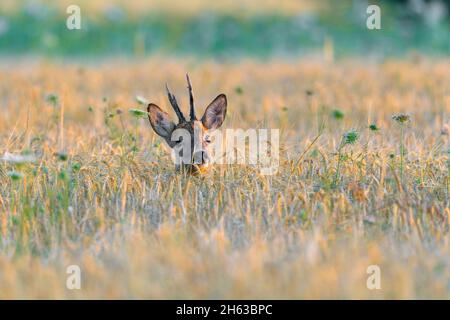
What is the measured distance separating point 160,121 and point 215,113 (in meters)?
0.41

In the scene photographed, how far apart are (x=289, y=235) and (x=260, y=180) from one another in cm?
92

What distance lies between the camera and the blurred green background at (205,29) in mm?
16484

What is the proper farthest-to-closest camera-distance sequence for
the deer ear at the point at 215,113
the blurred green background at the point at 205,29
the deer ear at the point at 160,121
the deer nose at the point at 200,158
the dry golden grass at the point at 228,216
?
the blurred green background at the point at 205,29 → the deer ear at the point at 215,113 → the deer ear at the point at 160,121 → the deer nose at the point at 200,158 → the dry golden grass at the point at 228,216

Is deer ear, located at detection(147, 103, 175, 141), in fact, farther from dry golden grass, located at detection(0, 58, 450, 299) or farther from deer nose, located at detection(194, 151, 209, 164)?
deer nose, located at detection(194, 151, 209, 164)

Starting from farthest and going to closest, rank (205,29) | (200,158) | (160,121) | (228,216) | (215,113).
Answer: (205,29) → (215,113) → (160,121) → (200,158) → (228,216)

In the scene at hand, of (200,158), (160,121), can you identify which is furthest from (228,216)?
(160,121)

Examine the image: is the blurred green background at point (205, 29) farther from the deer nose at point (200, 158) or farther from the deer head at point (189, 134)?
the deer nose at point (200, 158)

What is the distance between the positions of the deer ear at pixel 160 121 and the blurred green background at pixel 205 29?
31.7 ft

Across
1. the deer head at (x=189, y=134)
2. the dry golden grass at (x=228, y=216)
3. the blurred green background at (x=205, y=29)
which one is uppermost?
the blurred green background at (x=205, y=29)

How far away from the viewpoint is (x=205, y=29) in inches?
697

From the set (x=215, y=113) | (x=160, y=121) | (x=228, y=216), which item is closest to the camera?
(x=228, y=216)

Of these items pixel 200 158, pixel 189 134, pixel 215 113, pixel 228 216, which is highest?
pixel 215 113

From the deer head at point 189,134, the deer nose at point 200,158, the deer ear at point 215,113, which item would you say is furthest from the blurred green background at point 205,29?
the deer nose at point 200,158

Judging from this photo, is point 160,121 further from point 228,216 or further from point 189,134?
point 228,216
